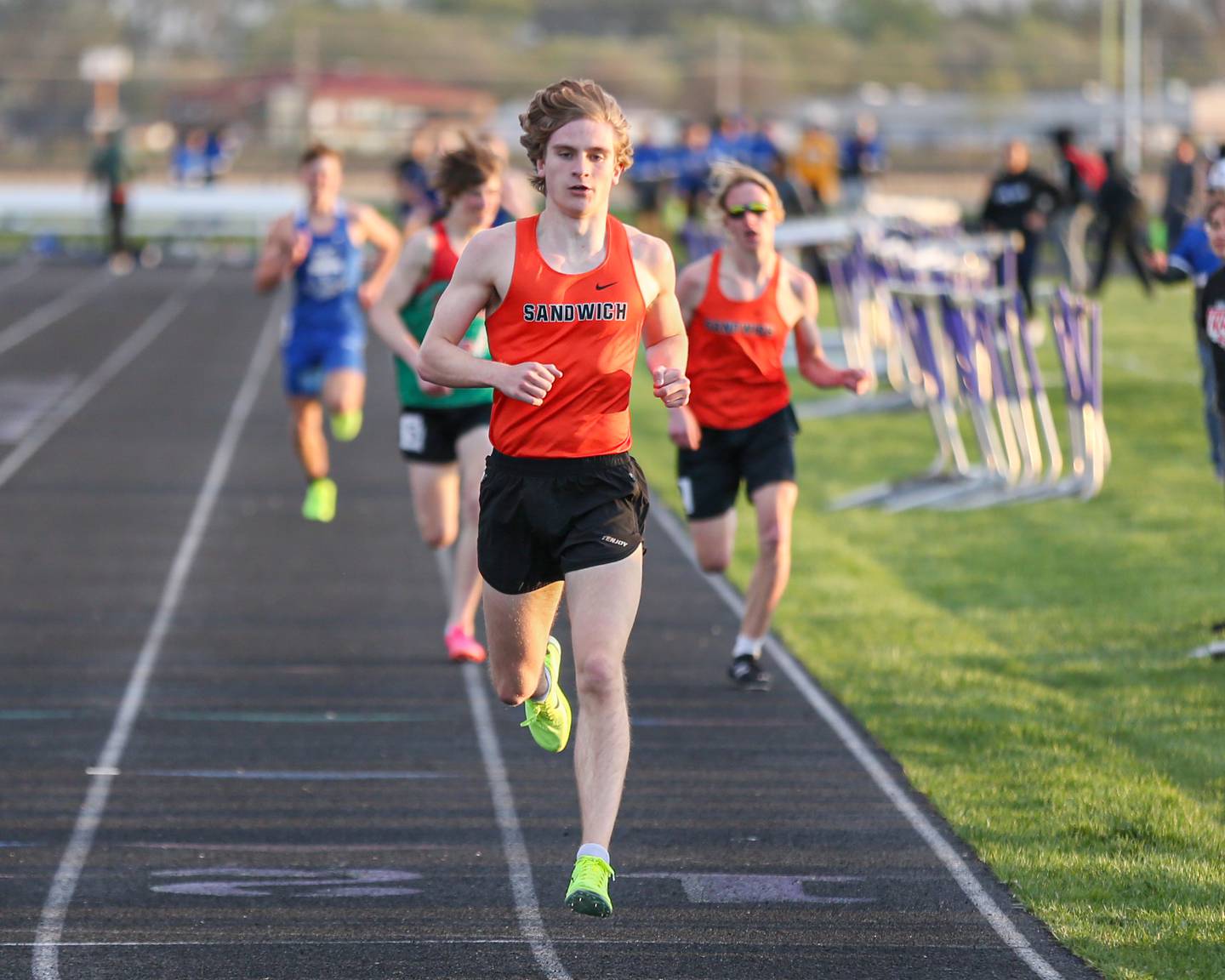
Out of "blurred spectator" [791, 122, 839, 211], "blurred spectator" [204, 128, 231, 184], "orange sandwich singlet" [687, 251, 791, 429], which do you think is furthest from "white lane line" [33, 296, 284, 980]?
"blurred spectator" [204, 128, 231, 184]

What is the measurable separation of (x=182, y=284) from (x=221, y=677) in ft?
75.7

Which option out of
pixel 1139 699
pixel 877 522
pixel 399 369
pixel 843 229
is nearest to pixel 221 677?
pixel 399 369

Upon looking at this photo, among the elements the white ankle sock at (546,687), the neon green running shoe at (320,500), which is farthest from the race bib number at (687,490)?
the neon green running shoe at (320,500)

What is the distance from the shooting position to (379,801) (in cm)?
647

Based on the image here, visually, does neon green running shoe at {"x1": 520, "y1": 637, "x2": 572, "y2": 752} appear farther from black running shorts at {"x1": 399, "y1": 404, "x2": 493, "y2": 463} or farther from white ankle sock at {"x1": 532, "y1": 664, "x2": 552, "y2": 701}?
black running shorts at {"x1": 399, "y1": 404, "x2": 493, "y2": 463}

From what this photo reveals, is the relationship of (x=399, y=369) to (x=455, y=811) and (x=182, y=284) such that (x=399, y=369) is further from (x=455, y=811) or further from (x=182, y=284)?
(x=182, y=284)

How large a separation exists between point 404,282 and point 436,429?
651 millimetres

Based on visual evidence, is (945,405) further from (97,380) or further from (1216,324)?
(97,380)

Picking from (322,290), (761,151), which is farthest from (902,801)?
(761,151)

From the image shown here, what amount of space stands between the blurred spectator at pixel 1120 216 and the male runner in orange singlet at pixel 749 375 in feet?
49.2

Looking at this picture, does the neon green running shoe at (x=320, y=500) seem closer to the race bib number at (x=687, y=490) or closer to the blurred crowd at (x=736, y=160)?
the race bib number at (x=687, y=490)

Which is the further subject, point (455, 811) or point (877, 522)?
point (877, 522)

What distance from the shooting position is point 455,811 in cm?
635

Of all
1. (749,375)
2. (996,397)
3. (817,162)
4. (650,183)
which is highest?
(749,375)
